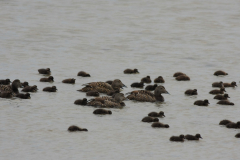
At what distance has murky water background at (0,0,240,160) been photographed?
1424cm

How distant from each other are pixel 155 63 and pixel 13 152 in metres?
13.6

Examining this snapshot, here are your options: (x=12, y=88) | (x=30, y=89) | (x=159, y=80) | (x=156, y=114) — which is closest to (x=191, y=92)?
(x=159, y=80)

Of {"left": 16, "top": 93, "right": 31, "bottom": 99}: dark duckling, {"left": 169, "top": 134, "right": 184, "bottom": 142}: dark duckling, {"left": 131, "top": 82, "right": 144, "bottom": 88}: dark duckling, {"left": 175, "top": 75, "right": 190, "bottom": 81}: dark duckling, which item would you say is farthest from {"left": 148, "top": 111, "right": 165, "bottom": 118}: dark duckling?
{"left": 175, "top": 75, "right": 190, "bottom": 81}: dark duckling

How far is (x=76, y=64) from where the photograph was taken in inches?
1001

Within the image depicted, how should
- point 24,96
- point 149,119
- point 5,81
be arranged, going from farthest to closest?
point 5,81 → point 24,96 → point 149,119

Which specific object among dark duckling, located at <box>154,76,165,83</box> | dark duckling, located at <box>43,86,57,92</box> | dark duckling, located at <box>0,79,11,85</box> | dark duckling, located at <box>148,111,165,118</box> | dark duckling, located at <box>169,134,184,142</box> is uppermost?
dark duckling, located at <box>154,76,165,83</box>

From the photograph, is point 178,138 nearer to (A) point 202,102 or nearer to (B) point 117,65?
(A) point 202,102

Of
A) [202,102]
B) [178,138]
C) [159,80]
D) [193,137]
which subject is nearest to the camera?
[178,138]

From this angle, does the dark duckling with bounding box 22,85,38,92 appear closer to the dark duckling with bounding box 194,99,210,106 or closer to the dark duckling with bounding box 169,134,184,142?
the dark duckling with bounding box 194,99,210,106

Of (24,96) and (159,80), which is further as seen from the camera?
(159,80)

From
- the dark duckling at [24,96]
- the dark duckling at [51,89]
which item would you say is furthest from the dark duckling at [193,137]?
the dark duckling at [51,89]

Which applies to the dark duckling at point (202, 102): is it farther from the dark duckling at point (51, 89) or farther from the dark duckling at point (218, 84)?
the dark duckling at point (51, 89)

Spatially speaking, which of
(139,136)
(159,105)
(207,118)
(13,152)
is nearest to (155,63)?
(159,105)

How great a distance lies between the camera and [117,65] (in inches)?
998
